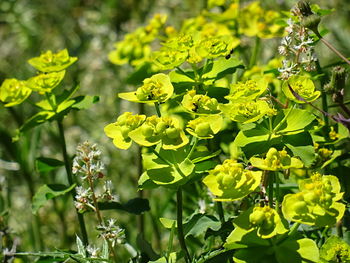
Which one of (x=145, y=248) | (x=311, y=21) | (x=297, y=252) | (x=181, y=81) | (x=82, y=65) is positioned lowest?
(x=82, y=65)

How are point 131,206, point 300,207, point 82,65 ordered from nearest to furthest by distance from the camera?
1. point 300,207
2. point 131,206
3. point 82,65

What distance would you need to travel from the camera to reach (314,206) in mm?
758

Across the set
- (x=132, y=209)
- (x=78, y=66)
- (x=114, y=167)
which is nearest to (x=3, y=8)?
(x=78, y=66)

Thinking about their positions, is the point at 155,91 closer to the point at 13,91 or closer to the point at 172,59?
the point at 172,59

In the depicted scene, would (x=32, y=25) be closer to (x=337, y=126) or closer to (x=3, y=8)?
(x=3, y=8)

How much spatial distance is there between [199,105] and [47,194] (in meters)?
0.42

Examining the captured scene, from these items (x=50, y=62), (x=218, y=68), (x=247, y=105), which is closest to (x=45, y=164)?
(x=50, y=62)

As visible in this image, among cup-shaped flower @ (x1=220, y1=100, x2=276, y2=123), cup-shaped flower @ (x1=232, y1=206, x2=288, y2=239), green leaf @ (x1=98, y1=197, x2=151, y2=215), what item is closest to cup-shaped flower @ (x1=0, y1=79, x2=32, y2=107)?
green leaf @ (x1=98, y1=197, x2=151, y2=215)

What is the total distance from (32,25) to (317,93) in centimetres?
219

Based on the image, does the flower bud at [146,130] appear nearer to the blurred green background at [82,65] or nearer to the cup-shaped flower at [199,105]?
the cup-shaped flower at [199,105]

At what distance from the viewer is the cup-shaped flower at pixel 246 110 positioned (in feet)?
2.85

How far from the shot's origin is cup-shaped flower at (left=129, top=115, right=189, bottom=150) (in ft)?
2.75

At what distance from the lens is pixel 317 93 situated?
0.91 metres

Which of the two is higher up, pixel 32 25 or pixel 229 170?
pixel 229 170
